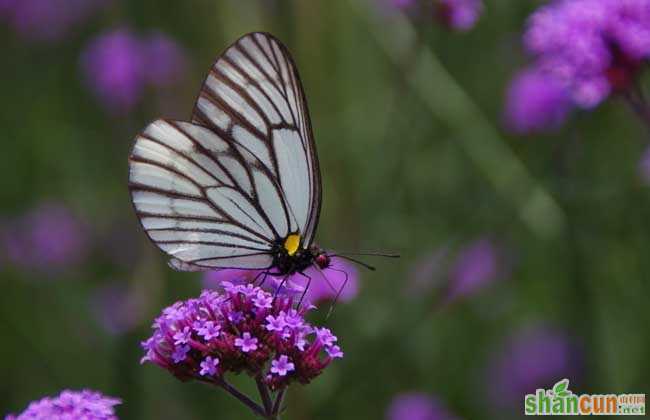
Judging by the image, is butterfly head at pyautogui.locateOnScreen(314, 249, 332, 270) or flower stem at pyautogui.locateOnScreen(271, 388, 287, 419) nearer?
flower stem at pyautogui.locateOnScreen(271, 388, 287, 419)

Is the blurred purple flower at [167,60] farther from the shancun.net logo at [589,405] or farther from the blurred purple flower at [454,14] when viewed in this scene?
the shancun.net logo at [589,405]

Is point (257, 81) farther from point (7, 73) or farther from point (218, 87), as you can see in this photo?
point (7, 73)

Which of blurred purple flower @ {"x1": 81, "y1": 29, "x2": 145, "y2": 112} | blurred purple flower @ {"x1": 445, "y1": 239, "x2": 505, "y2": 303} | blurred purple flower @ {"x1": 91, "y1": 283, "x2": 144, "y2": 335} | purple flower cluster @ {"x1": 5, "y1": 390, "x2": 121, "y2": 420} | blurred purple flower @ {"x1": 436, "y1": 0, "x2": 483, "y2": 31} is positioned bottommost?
purple flower cluster @ {"x1": 5, "y1": 390, "x2": 121, "y2": 420}

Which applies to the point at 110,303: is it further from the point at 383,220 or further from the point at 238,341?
the point at 238,341

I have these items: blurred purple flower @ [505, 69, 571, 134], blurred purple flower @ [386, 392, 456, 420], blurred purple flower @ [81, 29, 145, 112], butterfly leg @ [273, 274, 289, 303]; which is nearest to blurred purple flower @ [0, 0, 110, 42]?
blurred purple flower @ [81, 29, 145, 112]

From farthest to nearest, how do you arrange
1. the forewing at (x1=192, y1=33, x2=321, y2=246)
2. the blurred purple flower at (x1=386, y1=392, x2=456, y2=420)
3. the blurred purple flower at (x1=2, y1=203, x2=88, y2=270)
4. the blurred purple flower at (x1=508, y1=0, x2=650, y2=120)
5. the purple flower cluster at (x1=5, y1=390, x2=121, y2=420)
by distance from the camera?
1. the blurred purple flower at (x1=2, y1=203, x2=88, y2=270)
2. the blurred purple flower at (x1=386, y1=392, x2=456, y2=420)
3. the blurred purple flower at (x1=508, y1=0, x2=650, y2=120)
4. the forewing at (x1=192, y1=33, x2=321, y2=246)
5. the purple flower cluster at (x1=5, y1=390, x2=121, y2=420)

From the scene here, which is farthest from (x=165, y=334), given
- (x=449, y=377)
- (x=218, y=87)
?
(x=449, y=377)

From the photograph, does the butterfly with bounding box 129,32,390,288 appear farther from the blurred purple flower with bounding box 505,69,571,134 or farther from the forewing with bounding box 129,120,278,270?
the blurred purple flower with bounding box 505,69,571,134
